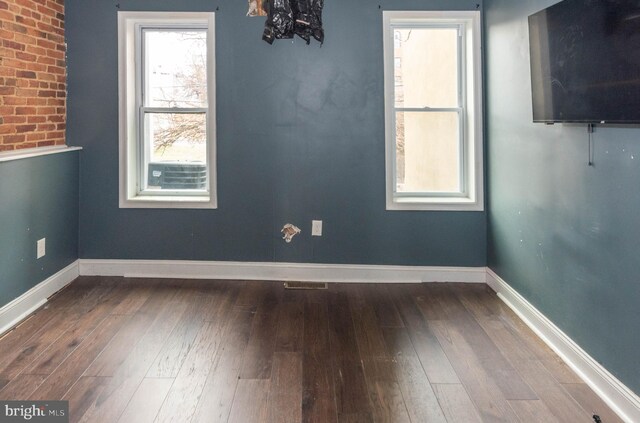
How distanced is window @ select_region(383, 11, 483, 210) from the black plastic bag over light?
55 cm

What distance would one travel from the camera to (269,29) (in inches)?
158

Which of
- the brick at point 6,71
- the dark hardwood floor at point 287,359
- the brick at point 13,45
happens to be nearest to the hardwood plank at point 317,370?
the dark hardwood floor at point 287,359

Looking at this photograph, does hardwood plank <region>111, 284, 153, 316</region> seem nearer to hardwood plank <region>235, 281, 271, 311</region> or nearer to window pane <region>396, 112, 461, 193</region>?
hardwood plank <region>235, 281, 271, 311</region>

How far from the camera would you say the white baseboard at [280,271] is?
424 centimetres

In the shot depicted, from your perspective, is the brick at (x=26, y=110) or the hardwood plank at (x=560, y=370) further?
the brick at (x=26, y=110)

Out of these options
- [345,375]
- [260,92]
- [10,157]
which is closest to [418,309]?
[345,375]

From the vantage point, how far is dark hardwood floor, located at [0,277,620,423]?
2.32 m

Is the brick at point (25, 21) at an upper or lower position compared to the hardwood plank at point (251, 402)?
upper

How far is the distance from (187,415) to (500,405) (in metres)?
1.38

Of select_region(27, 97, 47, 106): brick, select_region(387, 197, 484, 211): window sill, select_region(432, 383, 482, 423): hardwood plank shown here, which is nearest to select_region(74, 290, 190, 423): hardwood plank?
select_region(432, 383, 482, 423): hardwood plank

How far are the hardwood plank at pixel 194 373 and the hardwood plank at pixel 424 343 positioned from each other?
3.69 ft

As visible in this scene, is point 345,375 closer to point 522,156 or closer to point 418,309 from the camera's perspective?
point 418,309

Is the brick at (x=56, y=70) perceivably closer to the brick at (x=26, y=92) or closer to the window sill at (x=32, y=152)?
the brick at (x=26, y=92)

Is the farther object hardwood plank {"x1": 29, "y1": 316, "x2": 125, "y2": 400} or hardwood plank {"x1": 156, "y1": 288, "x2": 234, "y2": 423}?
hardwood plank {"x1": 29, "y1": 316, "x2": 125, "y2": 400}
